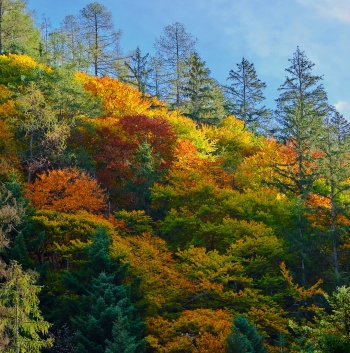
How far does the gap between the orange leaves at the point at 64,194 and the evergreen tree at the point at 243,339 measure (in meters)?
9.88

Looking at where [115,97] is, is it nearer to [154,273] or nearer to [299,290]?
[154,273]

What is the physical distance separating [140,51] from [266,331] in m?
35.2

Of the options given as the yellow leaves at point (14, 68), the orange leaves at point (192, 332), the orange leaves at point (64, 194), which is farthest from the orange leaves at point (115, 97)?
the orange leaves at point (192, 332)

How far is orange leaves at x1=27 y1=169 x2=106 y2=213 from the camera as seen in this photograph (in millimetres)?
26719

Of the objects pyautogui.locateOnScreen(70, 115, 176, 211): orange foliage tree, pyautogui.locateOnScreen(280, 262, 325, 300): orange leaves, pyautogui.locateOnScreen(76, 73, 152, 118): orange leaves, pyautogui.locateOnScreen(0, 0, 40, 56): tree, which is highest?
pyautogui.locateOnScreen(0, 0, 40, 56): tree

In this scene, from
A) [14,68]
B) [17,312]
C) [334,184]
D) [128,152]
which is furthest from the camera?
[14,68]

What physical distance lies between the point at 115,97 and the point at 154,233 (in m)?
17.2

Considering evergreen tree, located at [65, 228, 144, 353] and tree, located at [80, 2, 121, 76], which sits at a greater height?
tree, located at [80, 2, 121, 76]

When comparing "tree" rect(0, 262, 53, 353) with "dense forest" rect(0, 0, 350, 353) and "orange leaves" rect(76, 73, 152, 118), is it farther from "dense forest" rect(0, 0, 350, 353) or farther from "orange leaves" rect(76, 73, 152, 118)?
"orange leaves" rect(76, 73, 152, 118)

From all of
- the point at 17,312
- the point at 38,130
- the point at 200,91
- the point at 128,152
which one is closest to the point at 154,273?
the point at 17,312

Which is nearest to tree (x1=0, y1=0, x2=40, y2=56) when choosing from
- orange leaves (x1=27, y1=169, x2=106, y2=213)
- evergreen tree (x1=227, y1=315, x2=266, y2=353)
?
orange leaves (x1=27, y1=169, x2=106, y2=213)

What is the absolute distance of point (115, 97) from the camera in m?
42.2

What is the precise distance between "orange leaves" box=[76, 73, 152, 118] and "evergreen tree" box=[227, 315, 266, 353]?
23.2 metres

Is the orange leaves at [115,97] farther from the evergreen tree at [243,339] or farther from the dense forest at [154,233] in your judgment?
the evergreen tree at [243,339]
